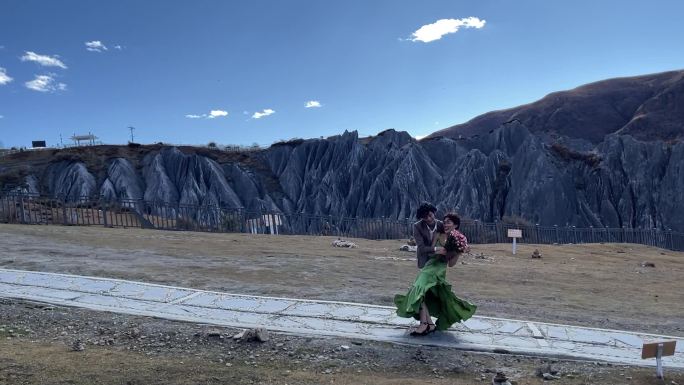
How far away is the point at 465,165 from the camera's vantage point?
52.6 m

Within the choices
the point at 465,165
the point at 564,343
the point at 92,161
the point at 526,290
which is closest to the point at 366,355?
the point at 564,343

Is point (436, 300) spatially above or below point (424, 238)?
below

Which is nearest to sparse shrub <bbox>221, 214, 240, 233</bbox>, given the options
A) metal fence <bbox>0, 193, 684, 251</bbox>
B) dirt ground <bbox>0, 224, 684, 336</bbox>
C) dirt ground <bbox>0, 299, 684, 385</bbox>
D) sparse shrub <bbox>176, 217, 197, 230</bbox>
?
metal fence <bbox>0, 193, 684, 251</bbox>

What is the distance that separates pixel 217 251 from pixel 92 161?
145ft

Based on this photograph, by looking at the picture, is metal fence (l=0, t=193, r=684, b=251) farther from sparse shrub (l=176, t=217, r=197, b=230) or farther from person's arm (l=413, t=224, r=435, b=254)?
person's arm (l=413, t=224, r=435, b=254)

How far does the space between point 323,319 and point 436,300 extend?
161 cm

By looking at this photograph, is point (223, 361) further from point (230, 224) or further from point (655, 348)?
point (230, 224)

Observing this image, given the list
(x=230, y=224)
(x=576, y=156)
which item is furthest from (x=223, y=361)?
(x=576, y=156)

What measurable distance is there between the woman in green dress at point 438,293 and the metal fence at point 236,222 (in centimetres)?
1833

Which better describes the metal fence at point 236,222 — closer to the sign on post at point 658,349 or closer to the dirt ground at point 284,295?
the dirt ground at point 284,295

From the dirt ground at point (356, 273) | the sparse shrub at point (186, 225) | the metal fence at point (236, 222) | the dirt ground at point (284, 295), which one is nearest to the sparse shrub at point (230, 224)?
the metal fence at point (236, 222)

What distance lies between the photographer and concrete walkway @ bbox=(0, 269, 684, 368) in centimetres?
673

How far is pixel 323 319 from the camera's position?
24.7 feet

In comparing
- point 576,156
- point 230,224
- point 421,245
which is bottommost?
point 230,224
